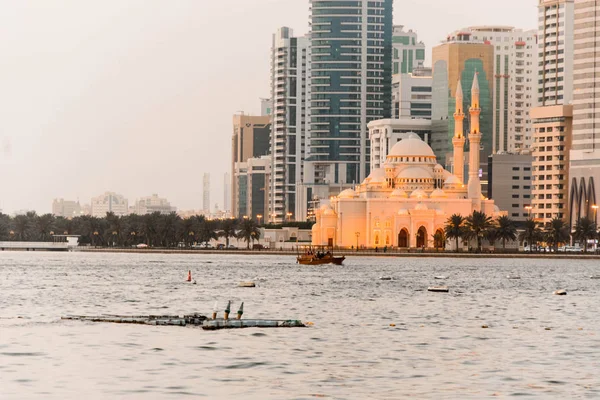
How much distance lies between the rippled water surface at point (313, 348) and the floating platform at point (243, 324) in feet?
1.91

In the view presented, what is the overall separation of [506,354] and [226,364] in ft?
38.9

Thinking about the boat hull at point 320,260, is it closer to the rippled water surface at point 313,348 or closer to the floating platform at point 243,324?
the rippled water surface at point 313,348

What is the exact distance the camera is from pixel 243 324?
59906mm

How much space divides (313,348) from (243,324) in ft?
24.6

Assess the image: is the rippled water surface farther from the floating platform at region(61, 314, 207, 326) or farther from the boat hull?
the boat hull

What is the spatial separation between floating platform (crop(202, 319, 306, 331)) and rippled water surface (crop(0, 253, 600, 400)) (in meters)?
0.58

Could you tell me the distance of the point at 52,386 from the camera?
41.7m

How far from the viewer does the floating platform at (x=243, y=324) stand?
193ft

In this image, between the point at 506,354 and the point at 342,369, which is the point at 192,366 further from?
the point at 506,354

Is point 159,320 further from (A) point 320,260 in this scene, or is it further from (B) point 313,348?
(A) point 320,260

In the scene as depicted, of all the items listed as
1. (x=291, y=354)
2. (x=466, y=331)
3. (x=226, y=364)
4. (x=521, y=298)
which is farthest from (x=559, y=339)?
(x=521, y=298)

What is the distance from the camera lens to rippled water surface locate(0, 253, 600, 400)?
42031mm

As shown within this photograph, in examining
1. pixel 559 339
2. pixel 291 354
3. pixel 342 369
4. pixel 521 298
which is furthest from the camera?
pixel 521 298


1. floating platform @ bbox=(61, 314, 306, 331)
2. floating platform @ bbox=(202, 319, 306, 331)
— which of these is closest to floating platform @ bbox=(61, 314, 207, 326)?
floating platform @ bbox=(61, 314, 306, 331)
